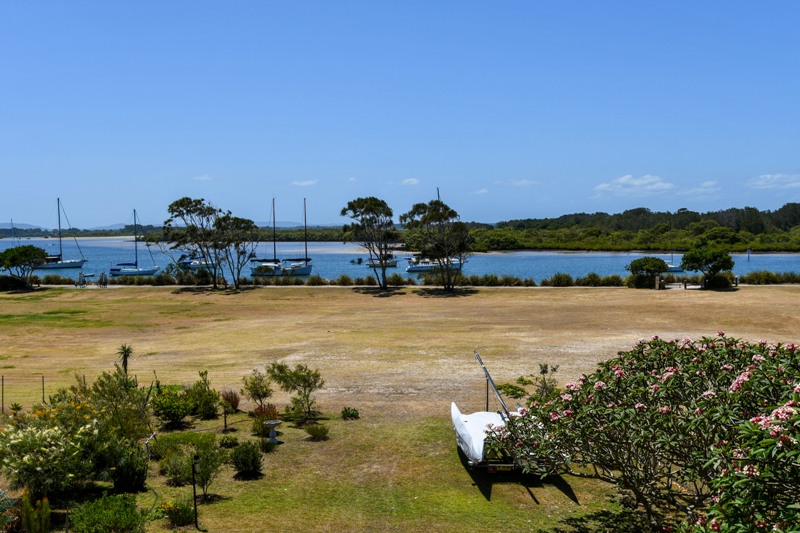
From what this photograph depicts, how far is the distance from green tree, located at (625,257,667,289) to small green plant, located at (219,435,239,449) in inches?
1611

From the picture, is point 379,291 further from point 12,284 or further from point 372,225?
point 12,284

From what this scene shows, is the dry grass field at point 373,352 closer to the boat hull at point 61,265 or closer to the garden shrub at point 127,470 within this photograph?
the garden shrub at point 127,470

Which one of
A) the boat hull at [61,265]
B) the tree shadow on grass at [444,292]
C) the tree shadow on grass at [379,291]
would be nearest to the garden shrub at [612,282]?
the tree shadow on grass at [444,292]

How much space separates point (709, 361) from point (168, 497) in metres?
10.1

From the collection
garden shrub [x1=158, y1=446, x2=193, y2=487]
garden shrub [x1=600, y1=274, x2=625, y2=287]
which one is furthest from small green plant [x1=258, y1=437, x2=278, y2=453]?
garden shrub [x1=600, y1=274, x2=625, y2=287]

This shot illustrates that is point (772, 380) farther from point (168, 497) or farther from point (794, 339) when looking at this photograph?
point (794, 339)

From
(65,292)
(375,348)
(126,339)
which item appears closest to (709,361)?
(375,348)

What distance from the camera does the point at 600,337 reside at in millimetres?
29016

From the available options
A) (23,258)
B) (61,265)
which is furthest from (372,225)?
(61,265)

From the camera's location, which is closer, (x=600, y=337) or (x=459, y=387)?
(x=459, y=387)

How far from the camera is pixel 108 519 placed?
9070 millimetres

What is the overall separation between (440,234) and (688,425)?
45320 millimetres

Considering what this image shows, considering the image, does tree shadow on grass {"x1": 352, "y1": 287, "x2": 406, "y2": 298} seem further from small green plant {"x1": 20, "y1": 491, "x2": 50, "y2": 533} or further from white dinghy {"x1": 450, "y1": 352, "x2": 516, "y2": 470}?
small green plant {"x1": 20, "y1": 491, "x2": 50, "y2": 533}

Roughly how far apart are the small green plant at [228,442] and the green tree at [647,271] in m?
40.9
